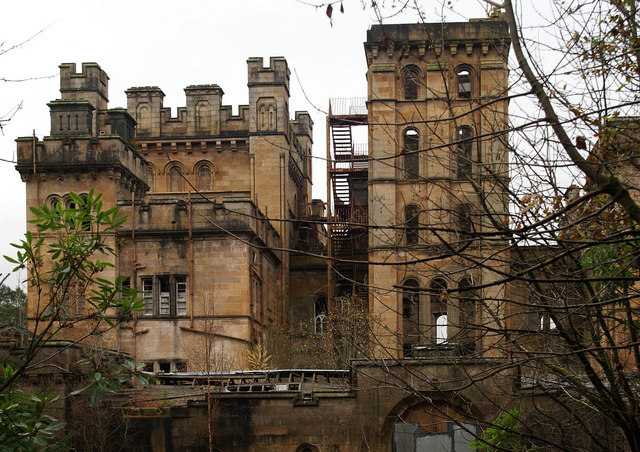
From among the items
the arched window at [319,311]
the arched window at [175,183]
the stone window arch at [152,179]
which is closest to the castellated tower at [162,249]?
the stone window arch at [152,179]

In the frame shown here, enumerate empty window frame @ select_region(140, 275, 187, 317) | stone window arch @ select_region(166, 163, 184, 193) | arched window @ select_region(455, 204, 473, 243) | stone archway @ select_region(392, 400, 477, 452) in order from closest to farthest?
arched window @ select_region(455, 204, 473, 243), stone archway @ select_region(392, 400, 477, 452), empty window frame @ select_region(140, 275, 187, 317), stone window arch @ select_region(166, 163, 184, 193)

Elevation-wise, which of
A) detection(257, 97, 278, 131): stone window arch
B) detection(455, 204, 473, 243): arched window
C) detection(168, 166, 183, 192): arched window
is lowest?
detection(455, 204, 473, 243): arched window

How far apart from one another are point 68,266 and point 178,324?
24516 mm

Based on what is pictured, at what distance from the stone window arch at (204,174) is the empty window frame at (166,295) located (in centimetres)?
965

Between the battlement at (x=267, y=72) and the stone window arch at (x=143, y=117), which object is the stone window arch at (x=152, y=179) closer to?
the stone window arch at (x=143, y=117)

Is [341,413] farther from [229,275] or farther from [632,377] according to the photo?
[632,377]

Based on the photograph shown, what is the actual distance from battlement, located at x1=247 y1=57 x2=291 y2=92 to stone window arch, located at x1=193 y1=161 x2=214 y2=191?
4.58 metres

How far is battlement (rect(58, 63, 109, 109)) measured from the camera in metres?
41.5

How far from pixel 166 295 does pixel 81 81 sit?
12424 millimetres

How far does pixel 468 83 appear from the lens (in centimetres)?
3972

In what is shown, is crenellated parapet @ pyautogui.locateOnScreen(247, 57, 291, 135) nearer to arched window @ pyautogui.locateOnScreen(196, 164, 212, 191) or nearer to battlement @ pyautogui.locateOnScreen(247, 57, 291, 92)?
battlement @ pyautogui.locateOnScreen(247, 57, 291, 92)

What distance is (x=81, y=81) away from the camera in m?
41.8

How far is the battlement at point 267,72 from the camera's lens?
42.6 metres

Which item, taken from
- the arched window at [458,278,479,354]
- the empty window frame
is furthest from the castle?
the arched window at [458,278,479,354]
